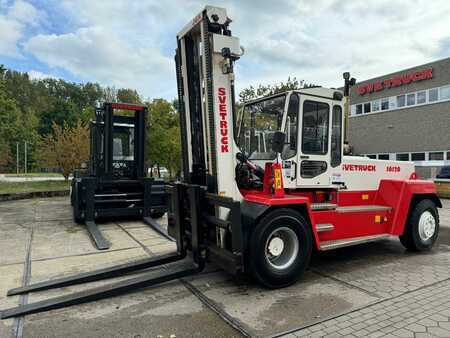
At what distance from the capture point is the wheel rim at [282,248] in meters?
4.46

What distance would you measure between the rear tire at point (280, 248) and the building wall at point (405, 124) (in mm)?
17746

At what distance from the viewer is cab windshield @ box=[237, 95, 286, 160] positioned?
16.8 ft

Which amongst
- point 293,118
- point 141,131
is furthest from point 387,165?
point 141,131

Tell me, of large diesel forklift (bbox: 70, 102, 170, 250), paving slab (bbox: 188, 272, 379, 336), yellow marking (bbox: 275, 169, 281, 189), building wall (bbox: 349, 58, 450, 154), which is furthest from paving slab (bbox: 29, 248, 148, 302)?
building wall (bbox: 349, 58, 450, 154)

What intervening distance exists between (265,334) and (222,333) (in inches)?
16.1

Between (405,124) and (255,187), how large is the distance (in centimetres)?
1910

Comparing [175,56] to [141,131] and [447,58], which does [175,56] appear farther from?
[447,58]

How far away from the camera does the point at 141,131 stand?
1014 cm

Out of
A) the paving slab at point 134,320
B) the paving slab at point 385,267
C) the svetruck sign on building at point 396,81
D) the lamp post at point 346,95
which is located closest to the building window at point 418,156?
the svetruck sign on building at point 396,81

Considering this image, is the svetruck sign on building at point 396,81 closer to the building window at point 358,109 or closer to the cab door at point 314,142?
the building window at point 358,109

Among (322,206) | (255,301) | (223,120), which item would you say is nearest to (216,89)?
(223,120)

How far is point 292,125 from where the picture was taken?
4996 mm

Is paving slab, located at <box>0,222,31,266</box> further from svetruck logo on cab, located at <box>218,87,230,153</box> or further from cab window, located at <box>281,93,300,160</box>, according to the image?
cab window, located at <box>281,93,300,160</box>

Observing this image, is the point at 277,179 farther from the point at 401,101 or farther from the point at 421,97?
the point at 401,101
